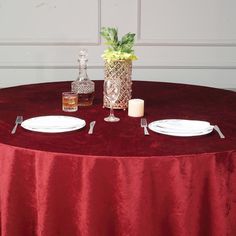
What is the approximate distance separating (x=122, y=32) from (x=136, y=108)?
196cm

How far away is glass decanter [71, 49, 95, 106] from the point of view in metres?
2.02

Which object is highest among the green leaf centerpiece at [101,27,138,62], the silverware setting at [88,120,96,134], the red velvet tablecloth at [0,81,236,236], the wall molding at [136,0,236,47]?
the green leaf centerpiece at [101,27,138,62]

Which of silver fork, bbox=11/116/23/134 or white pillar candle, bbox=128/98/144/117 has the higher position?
white pillar candle, bbox=128/98/144/117

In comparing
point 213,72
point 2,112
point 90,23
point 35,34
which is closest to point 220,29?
point 213,72

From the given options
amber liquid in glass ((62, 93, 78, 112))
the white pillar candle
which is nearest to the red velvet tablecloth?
the white pillar candle

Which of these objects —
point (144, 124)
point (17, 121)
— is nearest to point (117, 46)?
point (144, 124)

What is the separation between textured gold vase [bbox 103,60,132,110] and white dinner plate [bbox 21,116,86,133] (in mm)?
282

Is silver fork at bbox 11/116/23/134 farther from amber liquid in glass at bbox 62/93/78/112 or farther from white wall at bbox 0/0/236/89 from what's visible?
white wall at bbox 0/0/236/89

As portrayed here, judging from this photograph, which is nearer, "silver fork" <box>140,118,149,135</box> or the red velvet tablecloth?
the red velvet tablecloth

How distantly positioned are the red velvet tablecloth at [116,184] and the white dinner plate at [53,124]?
31 mm

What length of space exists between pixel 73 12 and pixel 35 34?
1.19 ft

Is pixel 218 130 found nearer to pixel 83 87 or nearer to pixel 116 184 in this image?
pixel 116 184

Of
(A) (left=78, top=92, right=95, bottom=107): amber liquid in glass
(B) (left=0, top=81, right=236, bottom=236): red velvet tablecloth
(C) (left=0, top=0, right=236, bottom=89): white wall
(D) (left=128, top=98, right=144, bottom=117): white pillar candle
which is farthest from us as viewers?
(C) (left=0, top=0, right=236, bottom=89): white wall

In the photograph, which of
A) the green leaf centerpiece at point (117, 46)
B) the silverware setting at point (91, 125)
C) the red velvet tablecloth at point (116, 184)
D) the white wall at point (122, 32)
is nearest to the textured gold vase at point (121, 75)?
the green leaf centerpiece at point (117, 46)
